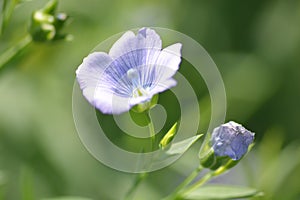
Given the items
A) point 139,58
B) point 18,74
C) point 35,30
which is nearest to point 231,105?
point 18,74

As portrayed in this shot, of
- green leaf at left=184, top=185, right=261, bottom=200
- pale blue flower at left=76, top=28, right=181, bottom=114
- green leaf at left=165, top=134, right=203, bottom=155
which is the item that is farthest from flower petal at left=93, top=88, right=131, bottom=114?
green leaf at left=184, top=185, right=261, bottom=200

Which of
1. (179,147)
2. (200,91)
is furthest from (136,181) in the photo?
(200,91)

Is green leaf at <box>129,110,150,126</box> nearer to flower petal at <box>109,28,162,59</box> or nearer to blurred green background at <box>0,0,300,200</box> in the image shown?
flower petal at <box>109,28,162,59</box>

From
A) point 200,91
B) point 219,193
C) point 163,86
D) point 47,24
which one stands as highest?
point 163,86

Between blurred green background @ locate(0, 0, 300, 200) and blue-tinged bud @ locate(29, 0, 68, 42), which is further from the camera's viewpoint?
blurred green background @ locate(0, 0, 300, 200)

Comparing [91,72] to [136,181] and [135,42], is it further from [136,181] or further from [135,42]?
[136,181]

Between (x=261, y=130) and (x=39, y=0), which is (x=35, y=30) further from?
(x=261, y=130)
